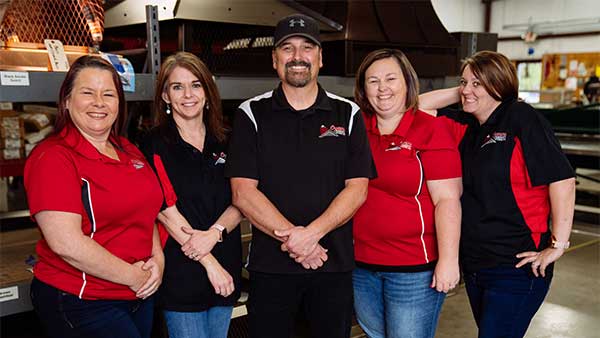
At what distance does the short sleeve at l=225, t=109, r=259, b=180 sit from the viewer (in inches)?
73.4

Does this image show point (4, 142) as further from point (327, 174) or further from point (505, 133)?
point (505, 133)

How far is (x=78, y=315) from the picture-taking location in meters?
1.62

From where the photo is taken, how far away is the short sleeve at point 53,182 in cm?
149

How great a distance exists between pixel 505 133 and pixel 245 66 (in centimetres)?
142

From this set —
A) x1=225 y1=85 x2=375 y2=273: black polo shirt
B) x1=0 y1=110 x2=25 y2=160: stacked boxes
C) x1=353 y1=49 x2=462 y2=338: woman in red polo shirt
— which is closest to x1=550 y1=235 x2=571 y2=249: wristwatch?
x1=353 y1=49 x2=462 y2=338: woman in red polo shirt

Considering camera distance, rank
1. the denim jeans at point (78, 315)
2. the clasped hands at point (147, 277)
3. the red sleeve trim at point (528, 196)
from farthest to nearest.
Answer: the red sleeve trim at point (528, 196), the clasped hands at point (147, 277), the denim jeans at point (78, 315)

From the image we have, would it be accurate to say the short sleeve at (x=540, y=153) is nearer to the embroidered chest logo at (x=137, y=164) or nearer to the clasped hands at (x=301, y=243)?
the clasped hands at (x=301, y=243)

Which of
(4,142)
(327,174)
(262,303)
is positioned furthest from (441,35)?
(4,142)

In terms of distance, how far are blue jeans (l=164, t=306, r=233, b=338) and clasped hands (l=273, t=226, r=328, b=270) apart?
0.37 m

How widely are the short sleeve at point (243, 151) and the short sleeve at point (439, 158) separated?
2.09 feet

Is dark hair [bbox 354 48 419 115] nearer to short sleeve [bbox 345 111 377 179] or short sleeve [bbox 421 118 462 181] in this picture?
short sleeve [bbox 421 118 462 181]

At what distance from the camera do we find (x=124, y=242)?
1.70 m

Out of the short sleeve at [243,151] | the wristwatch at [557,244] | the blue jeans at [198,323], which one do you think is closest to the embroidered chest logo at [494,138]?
the wristwatch at [557,244]

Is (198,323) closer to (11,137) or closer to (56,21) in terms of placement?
(56,21)
